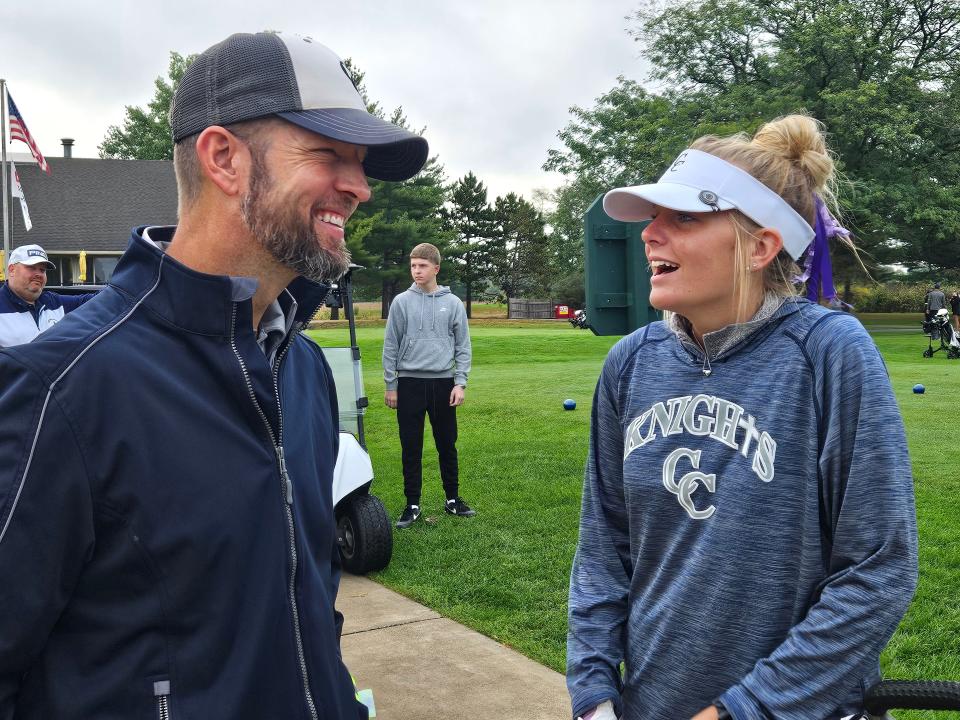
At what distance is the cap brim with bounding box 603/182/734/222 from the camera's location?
76.1 inches

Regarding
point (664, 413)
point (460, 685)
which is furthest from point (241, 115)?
point (460, 685)

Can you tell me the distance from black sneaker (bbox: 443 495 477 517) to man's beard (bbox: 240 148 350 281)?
20.8 ft

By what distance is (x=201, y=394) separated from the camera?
151 cm

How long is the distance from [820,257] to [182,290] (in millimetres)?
1463

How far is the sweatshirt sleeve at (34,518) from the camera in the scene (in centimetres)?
129

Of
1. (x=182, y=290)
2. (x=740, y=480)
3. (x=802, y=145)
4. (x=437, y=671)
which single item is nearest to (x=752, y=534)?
(x=740, y=480)

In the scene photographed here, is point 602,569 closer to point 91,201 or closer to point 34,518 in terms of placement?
point 34,518

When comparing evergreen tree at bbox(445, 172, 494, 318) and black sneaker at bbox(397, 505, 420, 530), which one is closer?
black sneaker at bbox(397, 505, 420, 530)

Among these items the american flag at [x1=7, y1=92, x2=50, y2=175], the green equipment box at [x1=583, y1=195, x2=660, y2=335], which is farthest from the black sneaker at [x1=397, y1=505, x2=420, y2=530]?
the american flag at [x1=7, y1=92, x2=50, y2=175]

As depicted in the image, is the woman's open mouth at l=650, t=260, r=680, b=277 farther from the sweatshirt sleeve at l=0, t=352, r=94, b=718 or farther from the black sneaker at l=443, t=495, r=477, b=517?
the black sneaker at l=443, t=495, r=477, b=517

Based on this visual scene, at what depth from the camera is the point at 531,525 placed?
293 inches

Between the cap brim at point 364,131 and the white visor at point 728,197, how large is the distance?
0.50m

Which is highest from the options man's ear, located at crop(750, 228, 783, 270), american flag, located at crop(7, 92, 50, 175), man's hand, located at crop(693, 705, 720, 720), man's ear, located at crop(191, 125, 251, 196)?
american flag, located at crop(7, 92, 50, 175)

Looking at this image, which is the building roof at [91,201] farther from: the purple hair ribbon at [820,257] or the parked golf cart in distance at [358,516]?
the purple hair ribbon at [820,257]
